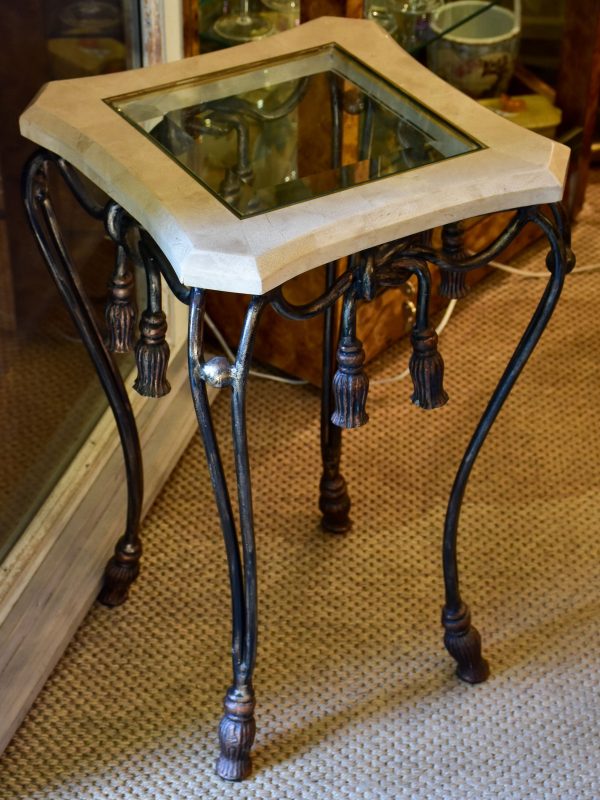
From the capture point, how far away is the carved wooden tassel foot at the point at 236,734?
1000 mm

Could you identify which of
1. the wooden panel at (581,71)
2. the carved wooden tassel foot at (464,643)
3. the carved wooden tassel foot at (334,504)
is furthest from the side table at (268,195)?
the wooden panel at (581,71)

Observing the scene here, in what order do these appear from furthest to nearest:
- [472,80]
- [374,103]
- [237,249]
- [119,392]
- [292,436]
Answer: [472,80], [292,436], [119,392], [374,103], [237,249]

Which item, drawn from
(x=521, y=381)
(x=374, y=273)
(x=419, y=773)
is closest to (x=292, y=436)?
(x=521, y=381)

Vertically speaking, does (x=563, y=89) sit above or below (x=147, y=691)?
above

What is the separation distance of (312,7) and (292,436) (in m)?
0.48

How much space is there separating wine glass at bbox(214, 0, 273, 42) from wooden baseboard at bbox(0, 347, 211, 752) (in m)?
0.41

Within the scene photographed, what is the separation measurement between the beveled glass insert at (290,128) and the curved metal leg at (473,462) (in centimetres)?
10

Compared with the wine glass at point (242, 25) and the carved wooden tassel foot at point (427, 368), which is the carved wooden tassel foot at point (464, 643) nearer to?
the carved wooden tassel foot at point (427, 368)

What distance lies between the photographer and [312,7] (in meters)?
1.24

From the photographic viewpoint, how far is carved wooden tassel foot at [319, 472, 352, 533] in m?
1.24

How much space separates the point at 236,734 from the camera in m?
1.01

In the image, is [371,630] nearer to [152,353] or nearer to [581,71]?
[152,353]

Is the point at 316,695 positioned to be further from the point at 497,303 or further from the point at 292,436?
the point at 497,303

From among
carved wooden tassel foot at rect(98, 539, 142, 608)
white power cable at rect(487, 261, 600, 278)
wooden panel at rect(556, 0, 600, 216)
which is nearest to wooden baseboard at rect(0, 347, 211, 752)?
carved wooden tassel foot at rect(98, 539, 142, 608)
